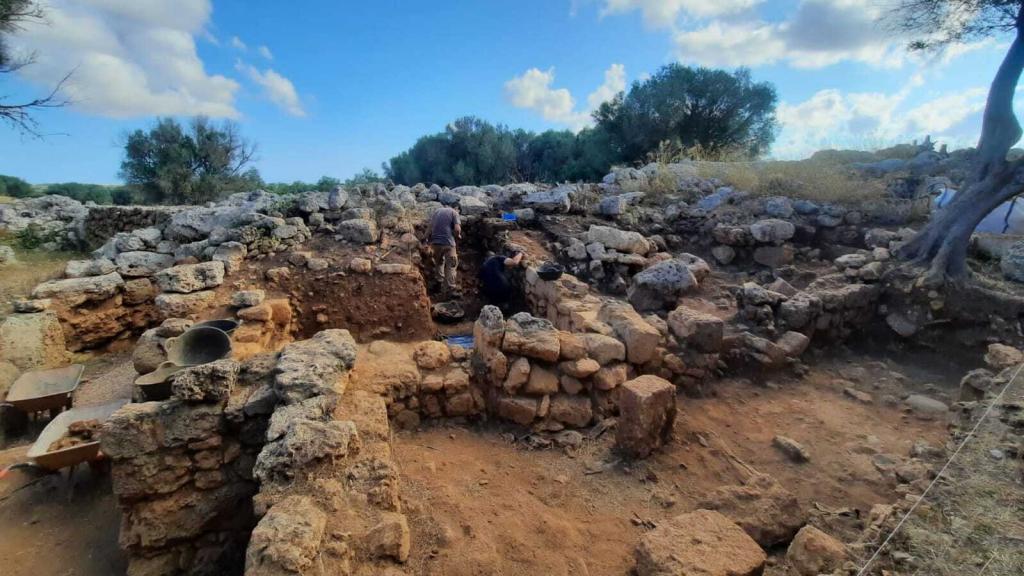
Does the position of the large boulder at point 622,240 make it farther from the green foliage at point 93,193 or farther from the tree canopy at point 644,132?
the green foliage at point 93,193

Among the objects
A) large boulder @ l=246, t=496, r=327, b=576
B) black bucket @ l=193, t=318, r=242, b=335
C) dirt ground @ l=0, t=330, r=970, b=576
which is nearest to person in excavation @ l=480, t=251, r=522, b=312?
dirt ground @ l=0, t=330, r=970, b=576

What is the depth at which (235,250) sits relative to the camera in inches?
238

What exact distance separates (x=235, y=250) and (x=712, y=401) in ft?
19.9

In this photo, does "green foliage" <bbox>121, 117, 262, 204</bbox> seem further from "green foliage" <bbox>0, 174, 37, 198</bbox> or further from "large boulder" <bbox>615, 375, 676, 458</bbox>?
"large boulder" <bbox>615, 375, 676, 458</bbox>

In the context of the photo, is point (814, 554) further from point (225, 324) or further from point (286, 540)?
point (225, 324)

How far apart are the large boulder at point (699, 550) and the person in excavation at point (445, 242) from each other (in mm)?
5680

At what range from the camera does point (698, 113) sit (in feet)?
60.1

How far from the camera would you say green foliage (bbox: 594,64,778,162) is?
59.0 feet

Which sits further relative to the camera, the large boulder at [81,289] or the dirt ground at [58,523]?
the large boulder at [81,289]

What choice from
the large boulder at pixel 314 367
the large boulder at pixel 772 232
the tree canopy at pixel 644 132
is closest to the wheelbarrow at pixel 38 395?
the large boulder at pixel 314 367

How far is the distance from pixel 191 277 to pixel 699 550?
19.5 ft

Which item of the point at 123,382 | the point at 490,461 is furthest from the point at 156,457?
the point at 123,382

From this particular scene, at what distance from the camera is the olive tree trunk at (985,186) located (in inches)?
214

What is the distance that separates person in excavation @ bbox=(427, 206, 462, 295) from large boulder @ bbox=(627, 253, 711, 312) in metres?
2.99
